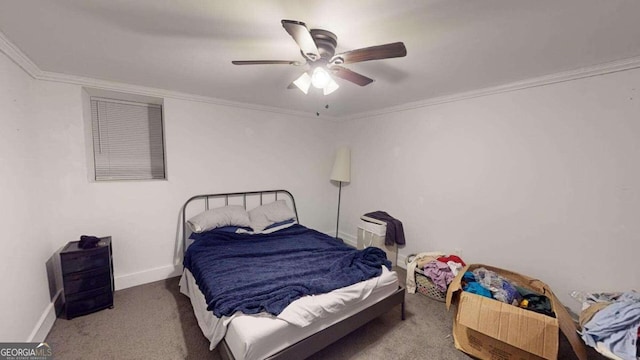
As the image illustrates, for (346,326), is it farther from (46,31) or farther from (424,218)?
(46,31)

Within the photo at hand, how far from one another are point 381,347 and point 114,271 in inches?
115

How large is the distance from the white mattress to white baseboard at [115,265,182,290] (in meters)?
1.20

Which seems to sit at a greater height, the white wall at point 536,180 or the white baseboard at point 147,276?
the white wall at point 536,180

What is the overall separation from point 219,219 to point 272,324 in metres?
1.78

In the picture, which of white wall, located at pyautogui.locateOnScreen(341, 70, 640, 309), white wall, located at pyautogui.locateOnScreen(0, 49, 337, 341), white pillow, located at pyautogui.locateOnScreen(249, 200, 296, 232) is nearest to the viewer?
white wall, located at pyautogui.locateOnScreen(0, 49, 337, 341)

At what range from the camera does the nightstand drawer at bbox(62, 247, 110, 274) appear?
2189 millimetres

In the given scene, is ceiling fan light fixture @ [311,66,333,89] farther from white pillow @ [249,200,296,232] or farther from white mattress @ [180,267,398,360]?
white pillow @ [249,200,296,232]

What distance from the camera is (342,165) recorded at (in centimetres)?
423

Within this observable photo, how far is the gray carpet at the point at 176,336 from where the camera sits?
1.91 metres

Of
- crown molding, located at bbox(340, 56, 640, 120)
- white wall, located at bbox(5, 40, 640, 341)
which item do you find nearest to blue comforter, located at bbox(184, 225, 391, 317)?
white wall, located at bbox(5, 40, 640, 341)

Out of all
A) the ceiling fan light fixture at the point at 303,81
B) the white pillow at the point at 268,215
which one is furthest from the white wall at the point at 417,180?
the ceiling fan light fixture at the point at 303,81

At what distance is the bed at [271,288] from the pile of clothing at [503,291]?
2.13ft

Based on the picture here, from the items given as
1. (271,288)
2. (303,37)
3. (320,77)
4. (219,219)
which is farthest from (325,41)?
(219,219)

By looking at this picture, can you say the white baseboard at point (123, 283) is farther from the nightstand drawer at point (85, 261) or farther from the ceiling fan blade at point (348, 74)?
the ceiling fan blade at point (348, 74)
